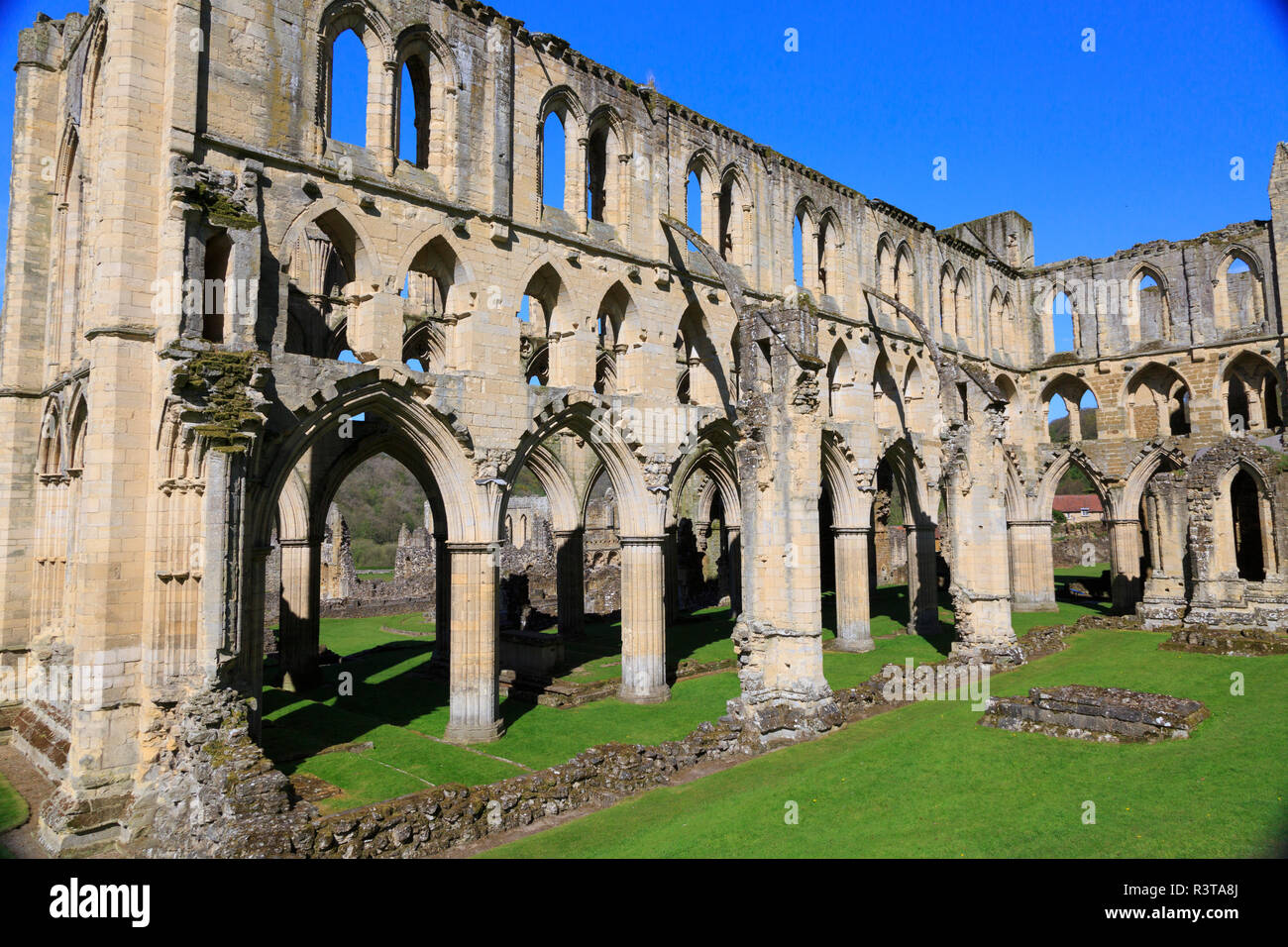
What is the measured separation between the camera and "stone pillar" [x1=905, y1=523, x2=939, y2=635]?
24.9m

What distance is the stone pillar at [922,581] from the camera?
81.6ft

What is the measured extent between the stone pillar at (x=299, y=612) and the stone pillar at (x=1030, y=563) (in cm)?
2377

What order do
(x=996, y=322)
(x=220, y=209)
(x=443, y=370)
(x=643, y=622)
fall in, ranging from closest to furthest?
1. (x=220, y=209)
2. (x=643, y=622)
3. (x=443, y=370)
4. (x=996, y=322)

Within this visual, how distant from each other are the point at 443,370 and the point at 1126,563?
24.3 meters

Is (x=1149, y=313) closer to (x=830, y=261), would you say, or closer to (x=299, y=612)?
(x=830, y=261)

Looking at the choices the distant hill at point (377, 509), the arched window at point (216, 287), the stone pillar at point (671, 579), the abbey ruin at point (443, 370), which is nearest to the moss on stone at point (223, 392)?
the abbey ruin at point (443, 370)

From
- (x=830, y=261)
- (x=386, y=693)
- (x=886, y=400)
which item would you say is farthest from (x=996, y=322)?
(x=386, y=693)

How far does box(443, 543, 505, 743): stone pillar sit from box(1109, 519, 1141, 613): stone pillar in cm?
2354

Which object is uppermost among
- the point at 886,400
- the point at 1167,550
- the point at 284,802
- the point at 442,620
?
the point at 886,400

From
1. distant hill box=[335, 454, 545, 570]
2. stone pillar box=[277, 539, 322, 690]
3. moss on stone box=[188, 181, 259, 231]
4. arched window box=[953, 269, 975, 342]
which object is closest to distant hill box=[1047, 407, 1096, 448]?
distant hill box=[335, 454, 545, 570]

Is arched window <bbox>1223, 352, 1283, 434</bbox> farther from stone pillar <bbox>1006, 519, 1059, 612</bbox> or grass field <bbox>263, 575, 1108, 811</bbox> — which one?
grass field <bbox>263, 575, 1108, 811</bbox>

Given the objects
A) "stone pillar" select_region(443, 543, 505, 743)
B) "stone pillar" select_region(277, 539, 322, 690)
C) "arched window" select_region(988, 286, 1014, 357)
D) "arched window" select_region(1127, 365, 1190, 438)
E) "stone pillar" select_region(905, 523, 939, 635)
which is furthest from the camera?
"arched window" select_region(988, 286, 1014, 357)

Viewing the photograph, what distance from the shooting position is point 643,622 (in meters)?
17.8
